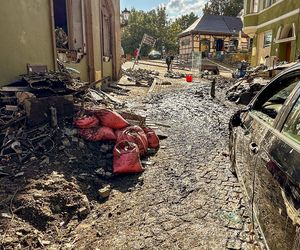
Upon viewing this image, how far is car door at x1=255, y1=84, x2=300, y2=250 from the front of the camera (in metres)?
1.70

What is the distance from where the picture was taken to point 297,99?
217cm

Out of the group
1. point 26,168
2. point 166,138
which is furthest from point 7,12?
point 166,138

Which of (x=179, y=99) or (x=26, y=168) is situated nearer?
(x=26, y=168)

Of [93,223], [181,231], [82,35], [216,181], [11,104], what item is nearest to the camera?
[181,231]

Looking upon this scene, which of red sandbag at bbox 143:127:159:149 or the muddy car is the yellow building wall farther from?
the muddy car

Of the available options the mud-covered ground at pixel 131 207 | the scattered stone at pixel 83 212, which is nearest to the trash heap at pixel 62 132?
the mud-covered ground at pixel 131 207

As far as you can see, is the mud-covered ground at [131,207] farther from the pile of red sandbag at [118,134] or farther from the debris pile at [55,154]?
the pile of red sandbag at [118,134]

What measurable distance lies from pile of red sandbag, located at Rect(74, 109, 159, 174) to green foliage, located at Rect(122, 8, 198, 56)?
4452 centimetres

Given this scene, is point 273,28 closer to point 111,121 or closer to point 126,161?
point 111,121

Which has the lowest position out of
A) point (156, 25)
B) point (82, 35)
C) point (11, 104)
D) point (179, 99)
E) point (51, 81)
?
point (179, 99)

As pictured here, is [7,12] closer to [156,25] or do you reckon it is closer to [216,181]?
[216,181]

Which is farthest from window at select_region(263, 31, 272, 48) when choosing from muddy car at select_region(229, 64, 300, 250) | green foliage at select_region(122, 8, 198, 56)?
green foliage at select_region(122, 8, 198, 56)

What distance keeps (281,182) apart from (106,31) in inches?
584

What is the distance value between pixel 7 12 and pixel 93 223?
5.65 meters
